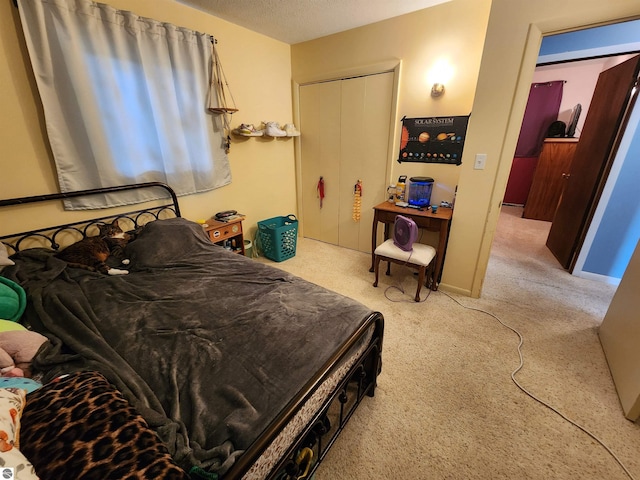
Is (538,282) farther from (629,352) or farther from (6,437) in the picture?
(6,437)

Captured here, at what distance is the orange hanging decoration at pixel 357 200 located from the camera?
127 inches

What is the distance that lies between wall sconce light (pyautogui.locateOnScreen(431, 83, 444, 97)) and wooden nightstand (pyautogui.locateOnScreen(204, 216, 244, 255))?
2300mm

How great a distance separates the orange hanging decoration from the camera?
324 centimetres

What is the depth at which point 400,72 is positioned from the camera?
264 centimetres

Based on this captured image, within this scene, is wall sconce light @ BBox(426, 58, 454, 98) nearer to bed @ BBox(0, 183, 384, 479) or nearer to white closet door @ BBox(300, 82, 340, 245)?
white closet door @ BBox(300, 82, 340, 245)

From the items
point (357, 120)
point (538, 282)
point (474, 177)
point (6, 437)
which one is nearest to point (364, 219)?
point (357, 120)

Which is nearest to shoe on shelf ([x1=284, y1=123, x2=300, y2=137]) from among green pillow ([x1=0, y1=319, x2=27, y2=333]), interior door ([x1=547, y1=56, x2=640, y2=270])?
green pillow ([x1=0, y1=319, x2=27, y2=333])

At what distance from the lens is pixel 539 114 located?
505cm

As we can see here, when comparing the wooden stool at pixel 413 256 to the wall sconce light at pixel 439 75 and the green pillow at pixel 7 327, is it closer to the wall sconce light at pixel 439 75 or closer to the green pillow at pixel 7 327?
the wall sconce light at pixel 439 75

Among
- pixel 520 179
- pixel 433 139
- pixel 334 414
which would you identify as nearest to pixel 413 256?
pixel 433 139

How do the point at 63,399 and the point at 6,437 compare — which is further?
the point at 63,399

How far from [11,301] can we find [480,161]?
3040 millimetres

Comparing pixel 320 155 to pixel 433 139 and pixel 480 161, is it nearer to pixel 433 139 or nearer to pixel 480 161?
pixel 433 139

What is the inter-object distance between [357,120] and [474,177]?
149cm
